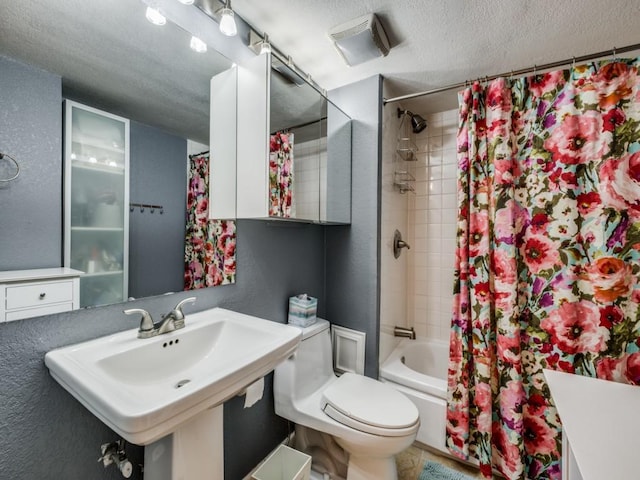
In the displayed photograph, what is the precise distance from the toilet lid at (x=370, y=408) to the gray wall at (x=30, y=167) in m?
1.25

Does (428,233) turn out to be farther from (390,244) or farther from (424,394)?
(424,394)

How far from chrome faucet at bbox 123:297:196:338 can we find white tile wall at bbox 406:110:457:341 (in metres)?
1.88

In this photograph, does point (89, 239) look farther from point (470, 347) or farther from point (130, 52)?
point (470, 347)

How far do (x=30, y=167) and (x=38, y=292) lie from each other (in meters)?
0.34

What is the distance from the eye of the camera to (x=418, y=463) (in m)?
1.64

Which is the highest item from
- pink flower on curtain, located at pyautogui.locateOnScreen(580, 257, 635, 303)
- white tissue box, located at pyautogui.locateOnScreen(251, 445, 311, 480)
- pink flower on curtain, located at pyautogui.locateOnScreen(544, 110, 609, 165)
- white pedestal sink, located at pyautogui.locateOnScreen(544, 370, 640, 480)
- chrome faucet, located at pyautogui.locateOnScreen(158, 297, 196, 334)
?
pink flower on curtain, located at pyautogui.locateOnScreen(544, 110, 609, 165)

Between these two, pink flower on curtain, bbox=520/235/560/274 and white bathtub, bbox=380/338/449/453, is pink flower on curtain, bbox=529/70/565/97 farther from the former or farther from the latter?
white bathtub, bbox=380/338/449/453

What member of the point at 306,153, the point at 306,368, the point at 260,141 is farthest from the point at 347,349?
the point at 260,141

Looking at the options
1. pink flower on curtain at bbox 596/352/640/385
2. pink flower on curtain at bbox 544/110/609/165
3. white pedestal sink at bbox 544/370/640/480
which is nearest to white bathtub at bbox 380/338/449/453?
white pedestal sink at bbox 544/370/640/480

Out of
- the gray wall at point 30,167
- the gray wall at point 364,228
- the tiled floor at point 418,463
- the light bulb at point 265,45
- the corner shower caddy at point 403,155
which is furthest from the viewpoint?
the corner shower caddy at point 403,155

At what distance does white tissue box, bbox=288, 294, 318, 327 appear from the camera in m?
1.62

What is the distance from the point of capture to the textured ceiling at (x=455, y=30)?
1.21 meters

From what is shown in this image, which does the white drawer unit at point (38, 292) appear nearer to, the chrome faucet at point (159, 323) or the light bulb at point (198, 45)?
the chrome faucet at point (159, 323)

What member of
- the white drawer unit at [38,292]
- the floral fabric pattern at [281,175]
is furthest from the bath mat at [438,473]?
the white drawer unit at [38,292]
